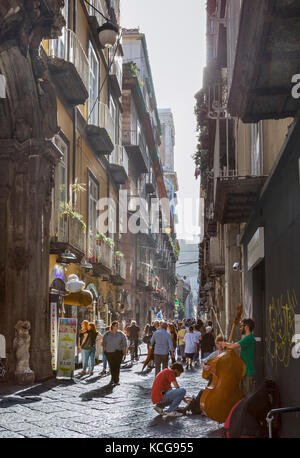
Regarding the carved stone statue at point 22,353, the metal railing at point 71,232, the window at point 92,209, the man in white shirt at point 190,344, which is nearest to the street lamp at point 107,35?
the metal railing at point 71,232

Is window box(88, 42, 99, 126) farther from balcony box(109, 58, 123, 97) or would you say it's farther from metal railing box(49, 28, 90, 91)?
metal railing box(49, 28, 90, 91)

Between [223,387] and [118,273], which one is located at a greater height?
[118,273]

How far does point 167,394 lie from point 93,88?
15.1m

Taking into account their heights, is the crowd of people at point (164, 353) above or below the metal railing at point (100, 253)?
below

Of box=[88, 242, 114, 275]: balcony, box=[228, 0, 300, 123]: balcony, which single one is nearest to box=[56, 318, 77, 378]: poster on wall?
box=[88, 242, 114, 275]: balcony

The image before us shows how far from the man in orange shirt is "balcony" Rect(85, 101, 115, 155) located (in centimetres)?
1208

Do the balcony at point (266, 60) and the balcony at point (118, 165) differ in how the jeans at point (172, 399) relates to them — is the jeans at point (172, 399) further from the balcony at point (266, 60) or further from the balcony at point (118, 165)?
the balcony at point (118, 165)

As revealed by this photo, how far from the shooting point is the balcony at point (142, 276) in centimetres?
3731

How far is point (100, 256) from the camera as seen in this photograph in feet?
66.4

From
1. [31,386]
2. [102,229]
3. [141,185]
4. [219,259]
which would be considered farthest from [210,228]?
[31,386]

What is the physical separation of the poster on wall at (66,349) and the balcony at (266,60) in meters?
8.22

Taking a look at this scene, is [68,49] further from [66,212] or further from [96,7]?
[96,7]

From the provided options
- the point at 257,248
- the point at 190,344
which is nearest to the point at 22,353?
the point at 257,248

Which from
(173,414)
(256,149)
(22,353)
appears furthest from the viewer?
(22,353)
